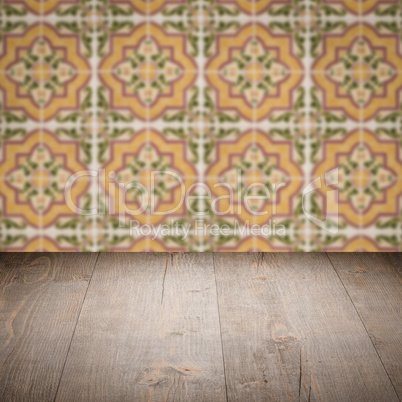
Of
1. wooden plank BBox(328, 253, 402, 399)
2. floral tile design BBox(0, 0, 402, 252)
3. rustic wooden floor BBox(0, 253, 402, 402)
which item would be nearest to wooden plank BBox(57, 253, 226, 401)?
rustic wooden floor BBox(0, 253, 402, 402)

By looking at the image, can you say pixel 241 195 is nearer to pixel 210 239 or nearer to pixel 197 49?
pixel 210 239

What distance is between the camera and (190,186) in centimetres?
178

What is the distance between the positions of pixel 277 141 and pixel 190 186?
10.7 inches

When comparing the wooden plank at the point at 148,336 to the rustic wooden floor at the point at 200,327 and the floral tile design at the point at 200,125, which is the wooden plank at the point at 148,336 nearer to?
the rustic wooden floor at the point at 200,327

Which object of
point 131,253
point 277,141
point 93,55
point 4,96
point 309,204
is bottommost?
point 131,253

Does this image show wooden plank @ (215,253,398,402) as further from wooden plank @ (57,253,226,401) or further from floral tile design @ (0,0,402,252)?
floral tile design @ (0,0,402,252)

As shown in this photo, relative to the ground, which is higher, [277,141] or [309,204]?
[277,141]

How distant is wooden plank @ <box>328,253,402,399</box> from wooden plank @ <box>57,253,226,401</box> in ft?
1.01

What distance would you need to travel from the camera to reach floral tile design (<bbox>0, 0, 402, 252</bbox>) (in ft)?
5.66

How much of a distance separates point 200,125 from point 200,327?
0.65 m

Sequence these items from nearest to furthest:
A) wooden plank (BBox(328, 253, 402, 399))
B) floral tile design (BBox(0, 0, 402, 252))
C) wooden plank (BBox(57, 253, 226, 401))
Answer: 1. wooden plank (BBox(57, 253, 226, 401))
2. wooden plank (BBox(328, 253, 402, 399))
3. floral tile design (BBox(0, 0, 402, 252))

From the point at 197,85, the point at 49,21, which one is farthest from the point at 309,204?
the point at 49,21

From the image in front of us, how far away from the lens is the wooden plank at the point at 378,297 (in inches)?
46.4

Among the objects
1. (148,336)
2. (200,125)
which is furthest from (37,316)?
(200,125)
